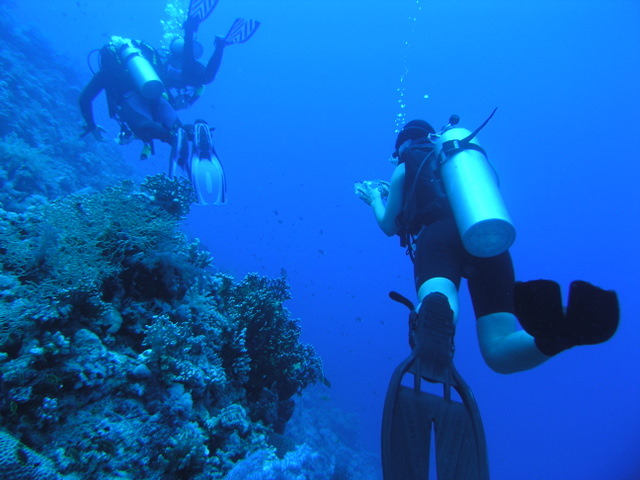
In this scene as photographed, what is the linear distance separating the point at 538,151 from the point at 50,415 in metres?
154

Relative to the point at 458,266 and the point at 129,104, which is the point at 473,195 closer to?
the point at 458,266

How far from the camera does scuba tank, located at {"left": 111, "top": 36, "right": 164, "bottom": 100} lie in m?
6.26

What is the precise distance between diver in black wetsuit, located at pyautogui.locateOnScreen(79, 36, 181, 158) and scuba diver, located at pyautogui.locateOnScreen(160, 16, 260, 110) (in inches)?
34.1

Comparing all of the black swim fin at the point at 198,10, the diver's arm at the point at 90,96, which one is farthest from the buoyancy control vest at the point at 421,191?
the diver's arm at the point at 90,96

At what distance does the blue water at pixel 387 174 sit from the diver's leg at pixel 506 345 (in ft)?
114

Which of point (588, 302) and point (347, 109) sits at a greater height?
point (347, 109)

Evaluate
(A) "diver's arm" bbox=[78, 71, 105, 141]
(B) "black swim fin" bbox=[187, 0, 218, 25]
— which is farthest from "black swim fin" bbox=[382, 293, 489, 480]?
(B) "black swim fin" bbox=[187, 0, 218, 25]

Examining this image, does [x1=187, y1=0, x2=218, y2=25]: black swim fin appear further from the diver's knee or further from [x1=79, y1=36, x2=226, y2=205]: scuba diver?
the diver's knee

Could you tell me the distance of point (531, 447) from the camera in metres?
51.6

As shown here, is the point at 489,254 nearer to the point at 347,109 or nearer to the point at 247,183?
the point at 247,183

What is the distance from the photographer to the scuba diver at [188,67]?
771 cm

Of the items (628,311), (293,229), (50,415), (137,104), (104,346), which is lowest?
(50,415)

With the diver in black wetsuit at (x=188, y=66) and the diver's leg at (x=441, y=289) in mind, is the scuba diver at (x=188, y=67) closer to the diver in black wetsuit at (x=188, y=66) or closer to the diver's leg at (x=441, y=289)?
the diver in black wetsuit at (x=188, y=66)

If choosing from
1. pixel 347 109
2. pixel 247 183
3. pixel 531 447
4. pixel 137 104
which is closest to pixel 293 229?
pixel 247 183
